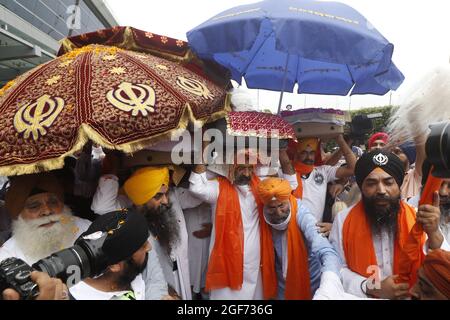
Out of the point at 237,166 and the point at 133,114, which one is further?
the point at 237,166

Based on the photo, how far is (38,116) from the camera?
1896mm

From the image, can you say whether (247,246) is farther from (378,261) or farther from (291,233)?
(378,261)

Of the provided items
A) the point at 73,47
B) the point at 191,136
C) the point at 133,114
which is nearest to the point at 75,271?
the point at 133,114

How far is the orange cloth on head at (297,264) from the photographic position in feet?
7.48

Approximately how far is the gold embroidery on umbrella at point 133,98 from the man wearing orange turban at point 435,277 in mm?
1660

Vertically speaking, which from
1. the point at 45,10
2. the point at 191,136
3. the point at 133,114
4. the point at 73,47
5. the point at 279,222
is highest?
the point at 45,10

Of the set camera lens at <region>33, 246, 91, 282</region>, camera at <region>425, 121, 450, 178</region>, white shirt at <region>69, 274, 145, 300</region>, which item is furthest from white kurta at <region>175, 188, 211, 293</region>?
camera at <region>425, 121, 450, 178</region>

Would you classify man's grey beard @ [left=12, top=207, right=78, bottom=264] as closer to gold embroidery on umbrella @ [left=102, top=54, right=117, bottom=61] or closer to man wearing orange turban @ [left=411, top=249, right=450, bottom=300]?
gold embroidery on umbrella @ [left=102, top=54, right=117, bottom=61]

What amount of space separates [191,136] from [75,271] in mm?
1368

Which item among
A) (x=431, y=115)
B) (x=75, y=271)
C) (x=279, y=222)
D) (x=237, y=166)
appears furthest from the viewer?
(x=237, y=166)

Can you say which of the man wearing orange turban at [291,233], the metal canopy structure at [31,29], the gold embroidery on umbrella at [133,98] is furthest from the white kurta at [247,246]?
the metal canopy structure at [31,29]

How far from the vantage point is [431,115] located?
2062mm
